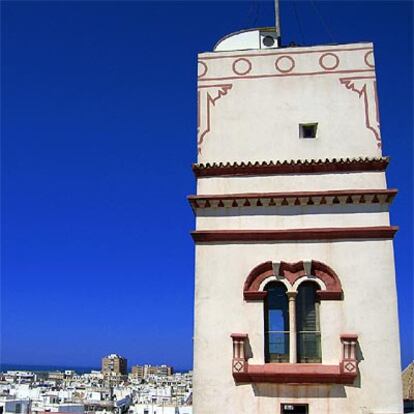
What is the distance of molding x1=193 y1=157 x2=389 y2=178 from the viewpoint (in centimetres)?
1166

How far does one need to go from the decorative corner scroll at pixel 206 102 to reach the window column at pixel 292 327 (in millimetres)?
3530

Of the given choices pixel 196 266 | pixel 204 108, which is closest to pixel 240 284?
pixel 196 266

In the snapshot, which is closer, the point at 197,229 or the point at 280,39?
the point at 197,229

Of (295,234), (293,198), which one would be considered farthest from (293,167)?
(295,234)

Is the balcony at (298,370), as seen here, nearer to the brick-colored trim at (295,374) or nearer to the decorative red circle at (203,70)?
the brick-colored trim at (295,374)

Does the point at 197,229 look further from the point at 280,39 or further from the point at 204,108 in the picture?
the point at 280,39

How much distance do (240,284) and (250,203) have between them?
1563 millimetres

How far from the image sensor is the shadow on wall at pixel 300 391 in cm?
1075

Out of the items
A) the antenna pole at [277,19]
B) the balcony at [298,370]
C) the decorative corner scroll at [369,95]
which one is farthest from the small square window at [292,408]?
the antenna pole at [277,19]

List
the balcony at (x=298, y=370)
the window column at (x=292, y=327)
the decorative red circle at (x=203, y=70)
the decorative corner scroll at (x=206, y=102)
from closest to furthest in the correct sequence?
1. the balcony at (x=298, y=370)
2. the window column at (x=292, y=327)
3. the decorative corner scroll at (x=206, y=102)
4. the decorative red circle at (x=203, y=70)

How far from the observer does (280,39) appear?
43.7 feet

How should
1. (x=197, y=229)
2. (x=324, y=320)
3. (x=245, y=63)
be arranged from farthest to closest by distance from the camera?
1. (x=245, y=63)
2. (x=197, y=229)
3. (x=324, y=320)

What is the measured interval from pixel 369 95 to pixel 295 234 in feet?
10.4

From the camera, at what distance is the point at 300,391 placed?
427 inches
